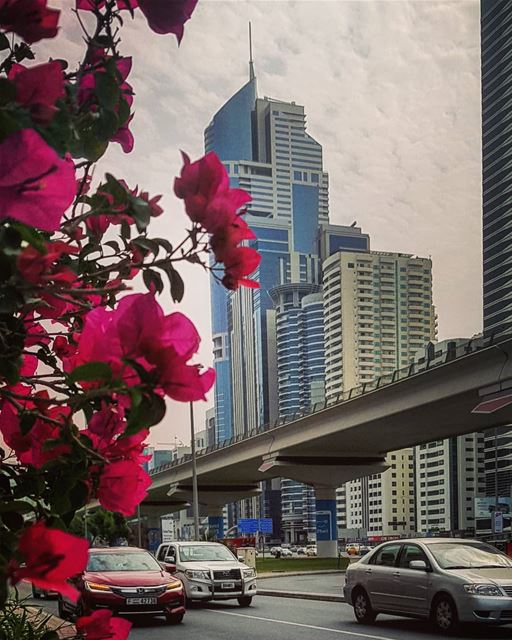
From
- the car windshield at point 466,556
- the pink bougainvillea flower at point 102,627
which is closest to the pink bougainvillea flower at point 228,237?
the pink bougainvillea flower at point 102,627

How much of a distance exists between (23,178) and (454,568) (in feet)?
48.6

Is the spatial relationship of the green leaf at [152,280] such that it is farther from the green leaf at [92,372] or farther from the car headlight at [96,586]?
the car headlight at [96,586]

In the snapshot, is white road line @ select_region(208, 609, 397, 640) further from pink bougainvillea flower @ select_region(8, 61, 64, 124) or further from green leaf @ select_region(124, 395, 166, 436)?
pink bougainvillea flower @ select_region(8, 61, 64, 124)

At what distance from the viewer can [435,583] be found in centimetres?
1509

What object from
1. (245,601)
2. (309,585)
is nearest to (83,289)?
(245,601)

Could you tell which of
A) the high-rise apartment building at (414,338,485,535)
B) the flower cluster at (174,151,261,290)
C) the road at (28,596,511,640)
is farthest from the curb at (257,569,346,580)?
the high-rise apartment building at (414,338,485,535)

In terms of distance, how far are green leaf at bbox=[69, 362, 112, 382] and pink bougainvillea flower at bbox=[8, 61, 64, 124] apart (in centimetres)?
39

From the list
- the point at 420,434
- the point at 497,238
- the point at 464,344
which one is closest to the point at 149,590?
the point at 464,344

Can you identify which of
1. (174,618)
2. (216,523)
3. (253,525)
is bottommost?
(216,523)

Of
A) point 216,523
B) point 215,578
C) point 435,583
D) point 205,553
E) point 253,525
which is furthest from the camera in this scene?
point 216,523

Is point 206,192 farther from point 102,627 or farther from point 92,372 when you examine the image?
point 102,627

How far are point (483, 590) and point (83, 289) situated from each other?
44.6 feet

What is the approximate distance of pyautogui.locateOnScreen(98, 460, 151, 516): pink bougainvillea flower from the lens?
2111 mm

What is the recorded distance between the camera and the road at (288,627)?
15.1 metres
